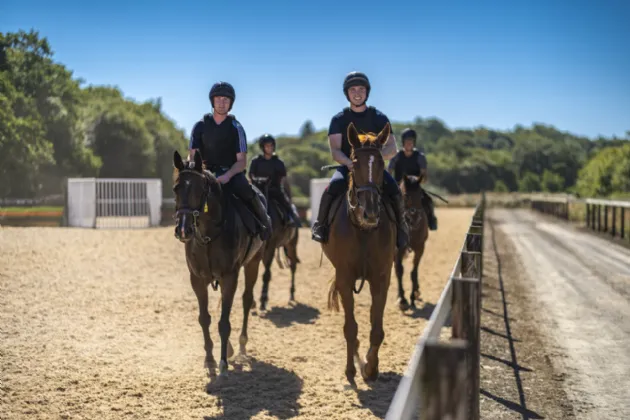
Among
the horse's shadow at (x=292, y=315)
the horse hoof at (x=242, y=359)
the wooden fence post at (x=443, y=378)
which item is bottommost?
the horse's shadow at (x=292, y=315)

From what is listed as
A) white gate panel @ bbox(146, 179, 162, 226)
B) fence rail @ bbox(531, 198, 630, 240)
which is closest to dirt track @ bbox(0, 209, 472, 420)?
fence rail @ bbox(531, 198, 630, 240)

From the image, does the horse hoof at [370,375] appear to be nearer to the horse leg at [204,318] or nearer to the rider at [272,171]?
the horse leg at [204,318]

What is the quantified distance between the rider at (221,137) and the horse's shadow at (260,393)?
235cm

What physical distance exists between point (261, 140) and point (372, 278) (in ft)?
17.5

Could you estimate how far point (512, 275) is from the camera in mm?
13414

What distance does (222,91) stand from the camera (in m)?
7.11

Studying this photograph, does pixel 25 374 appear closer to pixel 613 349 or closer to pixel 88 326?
pixel 88 326

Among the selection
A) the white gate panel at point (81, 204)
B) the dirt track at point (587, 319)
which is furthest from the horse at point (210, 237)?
the white gate panel at point (81, 204)

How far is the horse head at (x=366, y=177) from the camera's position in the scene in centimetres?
577

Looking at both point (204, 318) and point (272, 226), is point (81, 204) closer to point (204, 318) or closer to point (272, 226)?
point (272, 226)

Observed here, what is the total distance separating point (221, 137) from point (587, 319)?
236 inches

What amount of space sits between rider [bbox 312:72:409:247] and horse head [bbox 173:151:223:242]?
4.22 feet

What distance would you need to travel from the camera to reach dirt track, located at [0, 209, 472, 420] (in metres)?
5.55

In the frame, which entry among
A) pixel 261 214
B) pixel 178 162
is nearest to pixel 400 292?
pixel 261 214
